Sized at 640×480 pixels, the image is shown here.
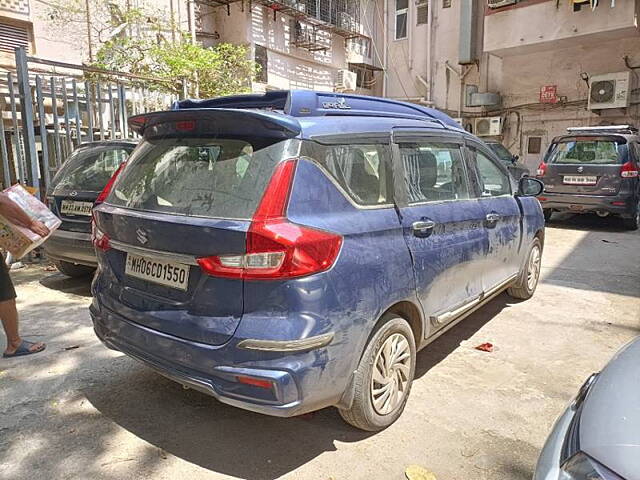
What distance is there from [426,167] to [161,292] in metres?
1.91

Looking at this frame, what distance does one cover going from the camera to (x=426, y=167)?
339 centimetres

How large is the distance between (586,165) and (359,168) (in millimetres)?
7984

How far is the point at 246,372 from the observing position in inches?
88.6

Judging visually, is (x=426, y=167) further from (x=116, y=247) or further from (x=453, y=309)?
(x=116, y=247)

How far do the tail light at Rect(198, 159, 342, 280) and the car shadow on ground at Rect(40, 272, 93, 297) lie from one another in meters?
3.78

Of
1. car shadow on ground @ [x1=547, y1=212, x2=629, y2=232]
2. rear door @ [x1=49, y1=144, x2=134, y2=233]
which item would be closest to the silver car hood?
rear door @ [x1=49, y1=144, x2=134, y2=233]

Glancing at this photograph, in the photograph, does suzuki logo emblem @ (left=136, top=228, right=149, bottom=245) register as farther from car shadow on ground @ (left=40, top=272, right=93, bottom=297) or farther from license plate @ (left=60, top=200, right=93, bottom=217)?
car shadow on ground @ (left=40, top=272, right=93, bottom=297)

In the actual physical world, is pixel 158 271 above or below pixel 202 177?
below

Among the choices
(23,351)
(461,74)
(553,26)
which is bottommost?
(23,351)

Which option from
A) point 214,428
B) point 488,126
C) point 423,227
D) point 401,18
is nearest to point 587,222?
point 488,126

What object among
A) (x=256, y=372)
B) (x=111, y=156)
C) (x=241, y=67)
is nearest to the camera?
(x=256, y=372)

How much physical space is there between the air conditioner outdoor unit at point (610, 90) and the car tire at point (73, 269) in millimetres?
14201

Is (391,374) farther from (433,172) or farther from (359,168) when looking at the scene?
(433,172)

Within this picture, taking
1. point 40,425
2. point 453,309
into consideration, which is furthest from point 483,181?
point 40,425
